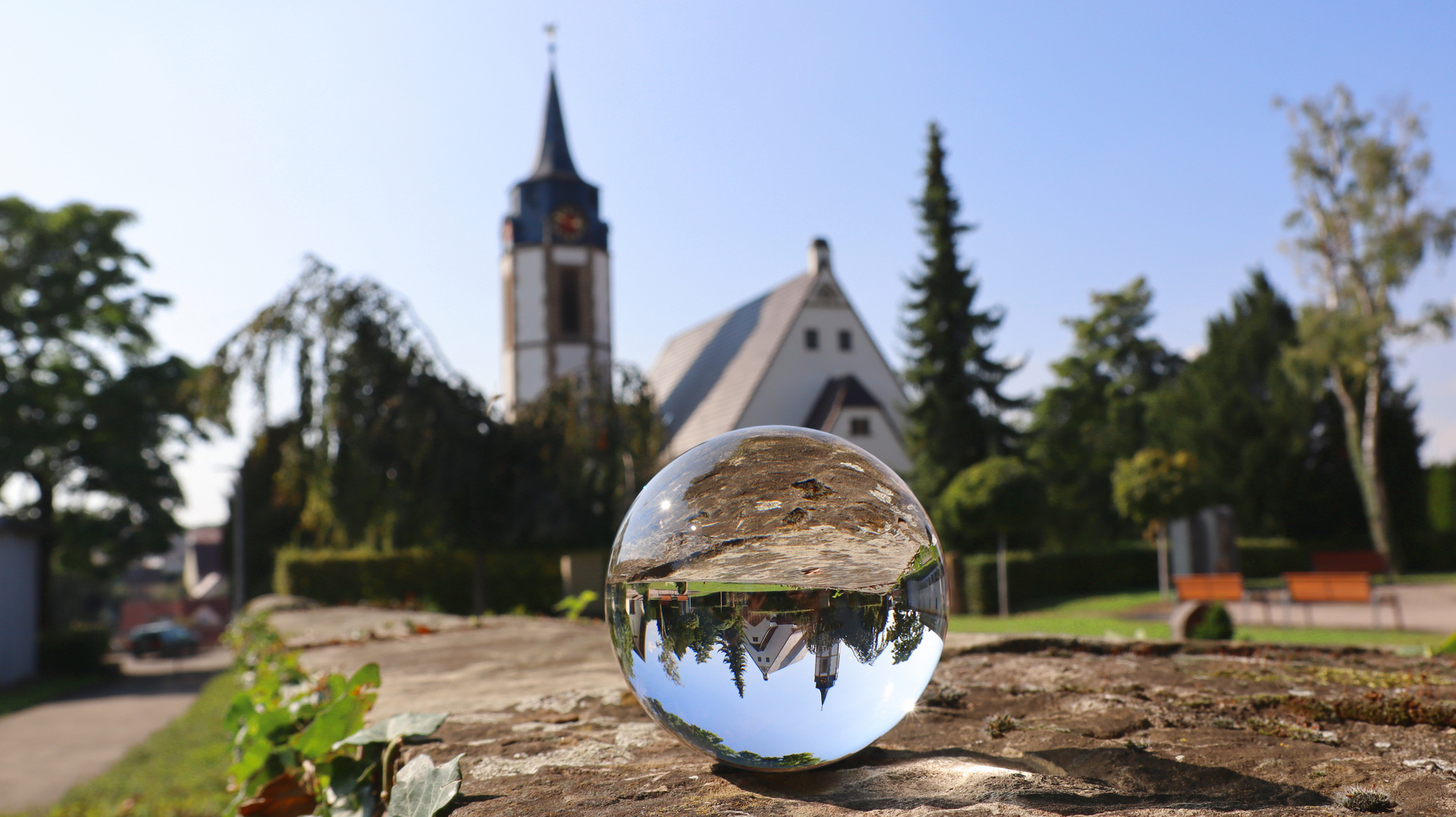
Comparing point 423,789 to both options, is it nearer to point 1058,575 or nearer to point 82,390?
point 1058,575

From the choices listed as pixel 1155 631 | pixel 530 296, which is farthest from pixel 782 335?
pixel 1155 631

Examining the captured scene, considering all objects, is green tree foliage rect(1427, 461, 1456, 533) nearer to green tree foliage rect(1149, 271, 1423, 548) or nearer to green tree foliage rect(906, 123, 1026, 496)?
green tree foliage rect(1149, 271, 1423, 548)

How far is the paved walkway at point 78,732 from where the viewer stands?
850 centimetres

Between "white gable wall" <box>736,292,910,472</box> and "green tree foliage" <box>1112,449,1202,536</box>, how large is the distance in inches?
331

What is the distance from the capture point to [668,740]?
81.0 inches

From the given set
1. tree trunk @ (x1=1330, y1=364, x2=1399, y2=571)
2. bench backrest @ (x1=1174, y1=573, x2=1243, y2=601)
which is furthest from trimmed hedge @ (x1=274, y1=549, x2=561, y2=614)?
tree trunk @ (x1=1330, y1=364, x2=1399, y2=571)

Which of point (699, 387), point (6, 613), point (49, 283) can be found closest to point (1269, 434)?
point (699, 387)

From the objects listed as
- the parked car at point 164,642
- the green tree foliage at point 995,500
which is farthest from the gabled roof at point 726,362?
the parked car at point 164,642

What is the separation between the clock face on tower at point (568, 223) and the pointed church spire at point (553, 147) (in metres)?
1.47

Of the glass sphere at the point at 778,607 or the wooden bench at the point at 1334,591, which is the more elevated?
the glass sphere at the point at 778,607

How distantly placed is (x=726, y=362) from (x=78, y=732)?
22.8 meters

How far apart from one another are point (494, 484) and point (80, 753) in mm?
6361

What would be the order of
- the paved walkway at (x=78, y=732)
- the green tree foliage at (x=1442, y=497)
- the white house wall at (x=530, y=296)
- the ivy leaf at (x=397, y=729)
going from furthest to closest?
the white house wall at (x=530, y=296) < the green tree foliage at (x=1442, y=497) < the paved walkway at (x=78, y=732) < the ivy leaf at (x=397, y=729)

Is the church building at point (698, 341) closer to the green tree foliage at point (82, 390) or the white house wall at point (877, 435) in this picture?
the white house wall at point (877, 435)
